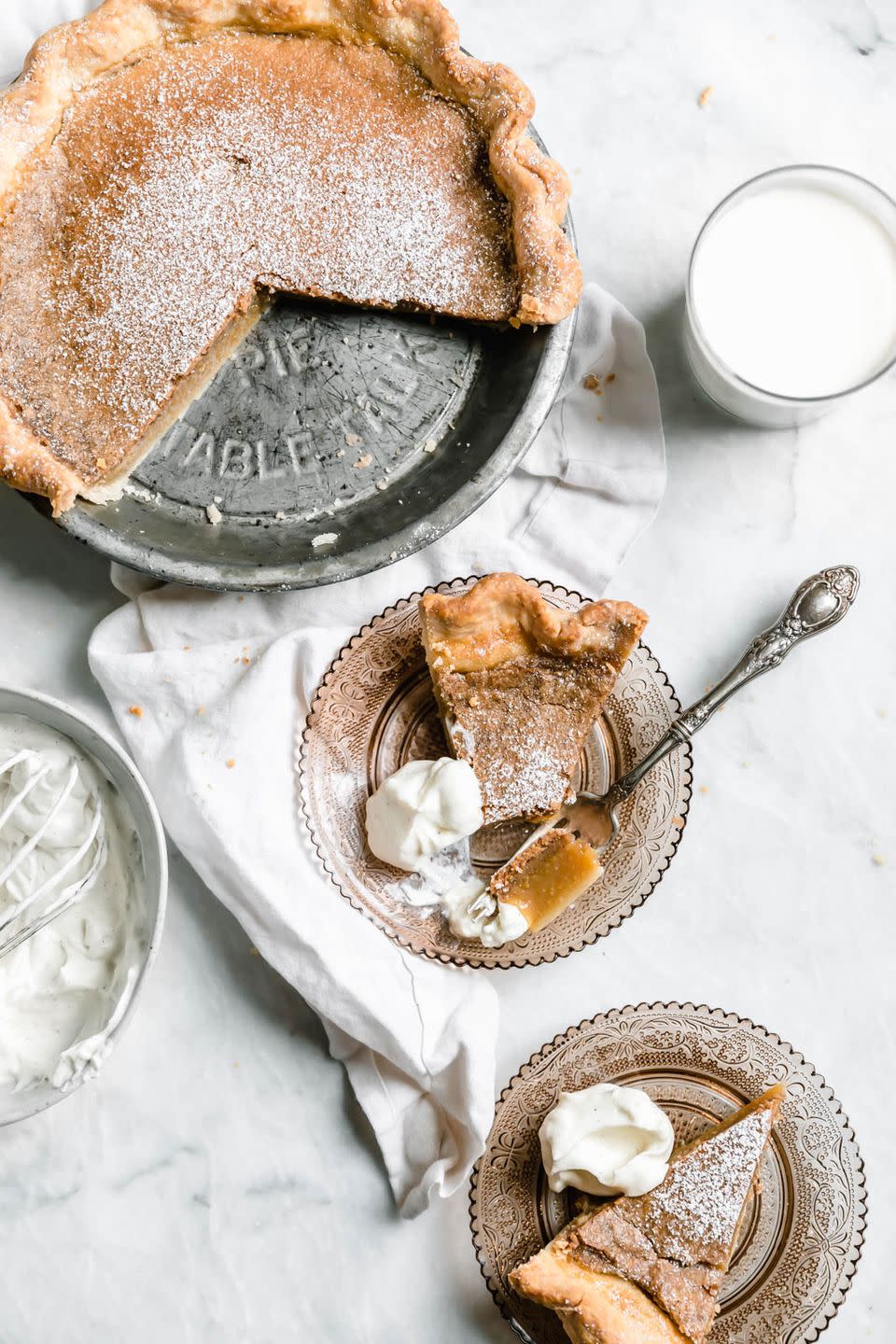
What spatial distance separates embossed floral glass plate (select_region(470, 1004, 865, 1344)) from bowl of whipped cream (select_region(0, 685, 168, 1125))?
0.86 m

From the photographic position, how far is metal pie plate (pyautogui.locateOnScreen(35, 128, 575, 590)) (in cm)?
236

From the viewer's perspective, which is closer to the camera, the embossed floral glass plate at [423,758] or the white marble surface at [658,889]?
the embossed floral glass plate at [423,758]

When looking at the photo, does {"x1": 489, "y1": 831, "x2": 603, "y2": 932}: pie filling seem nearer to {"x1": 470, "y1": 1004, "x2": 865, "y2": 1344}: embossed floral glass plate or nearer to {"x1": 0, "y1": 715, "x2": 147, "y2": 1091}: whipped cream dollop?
{"x1": 470, "y1": 1004, "x2": 865, "y2": 1344}: embossed floral glass plate

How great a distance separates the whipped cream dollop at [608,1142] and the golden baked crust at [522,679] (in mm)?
588

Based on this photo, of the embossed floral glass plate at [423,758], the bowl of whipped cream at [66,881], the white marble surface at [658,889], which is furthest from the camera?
the white marble surface at [658,889]

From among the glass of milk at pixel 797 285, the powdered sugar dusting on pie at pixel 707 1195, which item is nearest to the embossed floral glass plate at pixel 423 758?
the powdered sugar dusting on pie at pixel 707 1195

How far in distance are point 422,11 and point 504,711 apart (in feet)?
4.69

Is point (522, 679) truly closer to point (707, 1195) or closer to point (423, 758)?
point (423, 758)

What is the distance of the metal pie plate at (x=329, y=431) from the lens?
2.36 meters

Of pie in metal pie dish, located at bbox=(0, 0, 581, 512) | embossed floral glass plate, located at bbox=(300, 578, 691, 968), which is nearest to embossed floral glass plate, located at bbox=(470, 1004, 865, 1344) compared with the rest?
embossed floral glass plate, located at bbox=(300, 578, 691, 968)

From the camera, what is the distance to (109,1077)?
97.5 inches

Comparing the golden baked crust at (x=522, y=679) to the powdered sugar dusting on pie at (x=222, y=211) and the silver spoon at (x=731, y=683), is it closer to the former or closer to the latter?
the silver spoon at (x=731, y=683)

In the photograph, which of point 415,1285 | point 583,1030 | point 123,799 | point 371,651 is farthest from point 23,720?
point 415,1285

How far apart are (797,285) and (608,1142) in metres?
1.79
